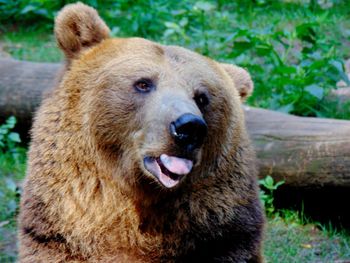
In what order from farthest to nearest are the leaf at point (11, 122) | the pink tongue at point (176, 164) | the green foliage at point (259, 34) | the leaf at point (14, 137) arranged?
the green foliage at point (259, 34) < the leaf at point (14, 137) < the leaf at point (11, 122) < the pink tongue at point (176, 164)

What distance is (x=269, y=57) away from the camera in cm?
829

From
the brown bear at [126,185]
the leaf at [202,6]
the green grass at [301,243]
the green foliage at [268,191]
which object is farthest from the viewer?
the leaf at [202,6]

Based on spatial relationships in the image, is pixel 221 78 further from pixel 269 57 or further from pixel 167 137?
pixel 269 57

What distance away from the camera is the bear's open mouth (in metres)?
3.89

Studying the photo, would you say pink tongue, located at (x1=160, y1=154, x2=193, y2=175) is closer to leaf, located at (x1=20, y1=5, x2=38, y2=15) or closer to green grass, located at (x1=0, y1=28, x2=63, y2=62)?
green grass, located at (x1=0, y1=28, x2=63, y2=62)

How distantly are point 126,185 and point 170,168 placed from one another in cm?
36

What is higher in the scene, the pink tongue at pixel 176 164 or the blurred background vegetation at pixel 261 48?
the pink tongue at pixel 176 164

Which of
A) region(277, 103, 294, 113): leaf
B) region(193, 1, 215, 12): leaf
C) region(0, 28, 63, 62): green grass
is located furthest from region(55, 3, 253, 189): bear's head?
region(193, 1, 215, 12): leaf

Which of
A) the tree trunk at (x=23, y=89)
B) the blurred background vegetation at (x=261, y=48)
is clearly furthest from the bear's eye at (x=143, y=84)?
the tree trunk at (x=23, y=89)

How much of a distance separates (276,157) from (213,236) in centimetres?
238

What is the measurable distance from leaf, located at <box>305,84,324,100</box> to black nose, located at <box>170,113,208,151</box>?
3.96 metres

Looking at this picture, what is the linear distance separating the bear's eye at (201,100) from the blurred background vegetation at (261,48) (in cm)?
201

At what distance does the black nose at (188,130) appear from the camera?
3.76 m

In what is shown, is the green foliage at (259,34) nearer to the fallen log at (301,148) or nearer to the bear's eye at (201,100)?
the fallen log at (301,148)
